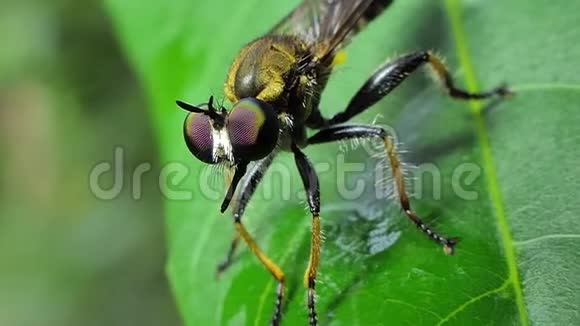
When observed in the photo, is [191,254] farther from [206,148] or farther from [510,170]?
[510,170]

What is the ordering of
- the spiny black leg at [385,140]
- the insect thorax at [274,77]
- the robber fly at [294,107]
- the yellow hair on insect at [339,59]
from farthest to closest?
the yellow hair on insect at [339,59] → the insect thorax at [274,77] → the spiny black leg at [385,140] → the robber fly at [294,107]

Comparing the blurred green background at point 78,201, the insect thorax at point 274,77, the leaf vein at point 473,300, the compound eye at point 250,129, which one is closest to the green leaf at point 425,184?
the leaf vein at point 473,300

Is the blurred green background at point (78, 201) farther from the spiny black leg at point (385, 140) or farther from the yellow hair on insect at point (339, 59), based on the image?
the spiny black leg at point (385, 140)

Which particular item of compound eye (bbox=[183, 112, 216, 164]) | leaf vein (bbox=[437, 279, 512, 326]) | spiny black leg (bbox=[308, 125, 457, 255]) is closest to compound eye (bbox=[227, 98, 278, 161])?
compound eye (bbox=[183, 112, 216, 164])

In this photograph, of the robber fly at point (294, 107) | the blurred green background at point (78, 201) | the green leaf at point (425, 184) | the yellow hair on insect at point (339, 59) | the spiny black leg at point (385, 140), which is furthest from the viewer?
the blurred green background at point (78, 201)

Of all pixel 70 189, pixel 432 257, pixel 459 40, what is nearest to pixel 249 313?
pixel 432 257

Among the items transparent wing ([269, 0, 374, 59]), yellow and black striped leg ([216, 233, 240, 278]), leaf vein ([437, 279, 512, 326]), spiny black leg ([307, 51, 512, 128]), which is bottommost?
leaf vein ([437, 279, 512, 326])

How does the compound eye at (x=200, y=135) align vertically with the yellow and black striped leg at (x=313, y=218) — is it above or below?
above

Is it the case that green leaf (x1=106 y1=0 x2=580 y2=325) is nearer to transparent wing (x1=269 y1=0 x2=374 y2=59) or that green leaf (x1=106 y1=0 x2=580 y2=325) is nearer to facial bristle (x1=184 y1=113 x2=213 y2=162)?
transparent wing (x1=269 y1=0 x2=374 y2=59)
